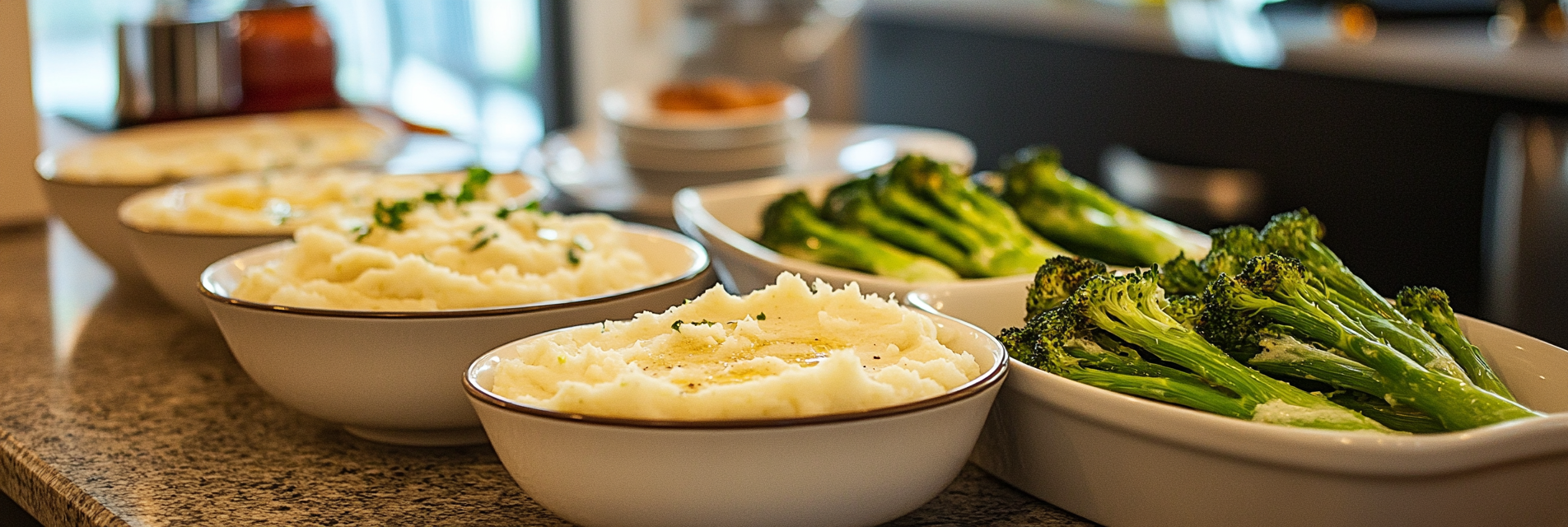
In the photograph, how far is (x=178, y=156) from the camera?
2266 millimetres

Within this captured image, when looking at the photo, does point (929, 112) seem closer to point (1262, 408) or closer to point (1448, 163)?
point (1448, 163)

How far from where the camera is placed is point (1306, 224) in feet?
4.20

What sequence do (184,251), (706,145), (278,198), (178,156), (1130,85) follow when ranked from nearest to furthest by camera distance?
(184,251)
(278,198)
(178,156)
(706,145)
(1130,85)

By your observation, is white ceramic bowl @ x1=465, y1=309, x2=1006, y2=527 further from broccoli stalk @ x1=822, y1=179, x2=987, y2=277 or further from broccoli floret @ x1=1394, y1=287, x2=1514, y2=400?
broccoli stalk @ x1=822, y1=179, x2=987, y2=277

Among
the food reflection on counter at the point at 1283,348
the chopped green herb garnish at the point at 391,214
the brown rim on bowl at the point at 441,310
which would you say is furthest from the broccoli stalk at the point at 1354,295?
the chopped green herb garnish at the point at 391,214

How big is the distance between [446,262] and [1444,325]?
3.15 feet

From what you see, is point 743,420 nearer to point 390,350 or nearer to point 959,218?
point 390,350

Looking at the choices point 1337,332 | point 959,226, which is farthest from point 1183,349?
point 959,226

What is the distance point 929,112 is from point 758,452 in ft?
16.7

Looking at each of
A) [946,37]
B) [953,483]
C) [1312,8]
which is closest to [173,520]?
[953,483]

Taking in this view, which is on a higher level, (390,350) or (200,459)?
(390,350)

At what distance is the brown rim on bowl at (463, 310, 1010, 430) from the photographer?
94 centimetres

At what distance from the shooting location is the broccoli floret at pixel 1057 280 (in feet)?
4.19

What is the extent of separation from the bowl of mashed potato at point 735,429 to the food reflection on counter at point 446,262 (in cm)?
24
